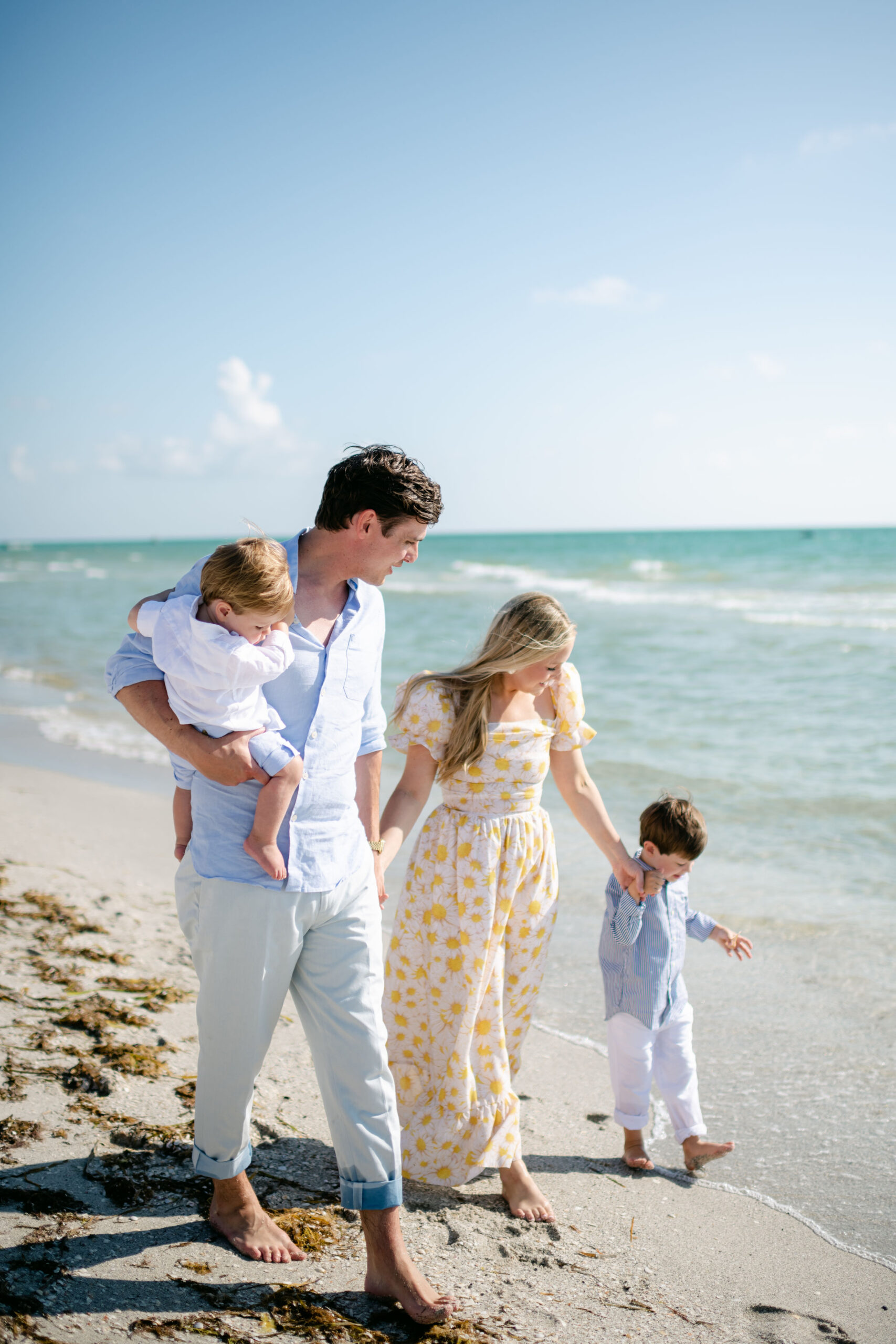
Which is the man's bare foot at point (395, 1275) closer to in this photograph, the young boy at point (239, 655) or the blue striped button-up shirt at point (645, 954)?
the young boy at point (239, 655)

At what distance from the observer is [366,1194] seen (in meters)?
2.25

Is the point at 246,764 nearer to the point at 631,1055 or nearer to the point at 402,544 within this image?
the point at 402,544

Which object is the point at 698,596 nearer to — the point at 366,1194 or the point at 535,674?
the point at 535,674

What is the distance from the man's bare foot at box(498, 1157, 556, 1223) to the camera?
9.02ft

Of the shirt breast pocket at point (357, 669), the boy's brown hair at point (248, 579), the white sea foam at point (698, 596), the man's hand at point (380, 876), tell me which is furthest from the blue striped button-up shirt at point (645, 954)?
the white sea foam at point (698, 596)

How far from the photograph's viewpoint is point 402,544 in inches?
96.6

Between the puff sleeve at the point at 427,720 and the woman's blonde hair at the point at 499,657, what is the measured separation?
2 centimetres

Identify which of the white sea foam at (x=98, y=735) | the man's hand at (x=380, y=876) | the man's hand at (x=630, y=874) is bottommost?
the white sea foam at (x=98, y=735)

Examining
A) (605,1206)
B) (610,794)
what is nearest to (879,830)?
(610,794)

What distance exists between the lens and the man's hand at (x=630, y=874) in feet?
10.2

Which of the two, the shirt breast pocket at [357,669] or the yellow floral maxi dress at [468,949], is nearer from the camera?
the shirt breast pocket at [357,669]

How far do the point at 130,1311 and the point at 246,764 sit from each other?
1.26m

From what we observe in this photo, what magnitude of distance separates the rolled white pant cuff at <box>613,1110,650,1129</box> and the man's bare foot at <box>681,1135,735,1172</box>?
15 centimetres

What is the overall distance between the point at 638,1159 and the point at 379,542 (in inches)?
88.3
